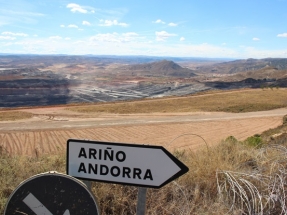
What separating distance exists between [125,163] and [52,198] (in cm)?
→ 57

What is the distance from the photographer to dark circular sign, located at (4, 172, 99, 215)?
2.09 m

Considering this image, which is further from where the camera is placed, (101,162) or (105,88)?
(105,88)

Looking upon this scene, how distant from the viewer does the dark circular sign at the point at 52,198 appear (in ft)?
6.85

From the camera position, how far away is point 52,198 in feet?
6.88

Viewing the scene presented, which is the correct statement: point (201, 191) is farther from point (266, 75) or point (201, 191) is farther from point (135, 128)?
point (266, 75)

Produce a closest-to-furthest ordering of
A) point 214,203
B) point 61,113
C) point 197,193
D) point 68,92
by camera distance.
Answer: point 214,203
point 197,193
point 61,113
point 68,92

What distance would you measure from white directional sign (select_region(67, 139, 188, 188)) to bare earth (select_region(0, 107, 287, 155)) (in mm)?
14498

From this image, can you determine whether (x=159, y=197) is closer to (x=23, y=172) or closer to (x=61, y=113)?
(x=23, y=172)

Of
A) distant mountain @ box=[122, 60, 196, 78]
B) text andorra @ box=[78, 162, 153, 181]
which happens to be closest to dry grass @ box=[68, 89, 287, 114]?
text andorra @ box=[78, 162, 153, 181]

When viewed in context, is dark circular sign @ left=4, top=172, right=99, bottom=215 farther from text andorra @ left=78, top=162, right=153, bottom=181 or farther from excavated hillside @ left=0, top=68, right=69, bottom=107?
excavated hillside @ left=0, top=68, right=69, bottom=107

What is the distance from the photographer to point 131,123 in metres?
25.4

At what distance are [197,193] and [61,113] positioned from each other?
3149cm

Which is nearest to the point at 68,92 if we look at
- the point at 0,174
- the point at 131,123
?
the point at 131,123

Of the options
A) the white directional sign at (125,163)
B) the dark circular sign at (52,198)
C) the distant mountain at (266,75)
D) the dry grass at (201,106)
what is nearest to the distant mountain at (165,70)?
the distant mountain at (266,75)
